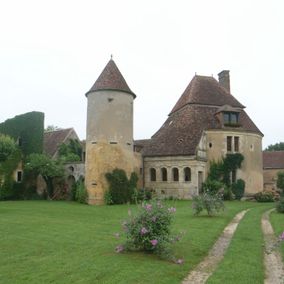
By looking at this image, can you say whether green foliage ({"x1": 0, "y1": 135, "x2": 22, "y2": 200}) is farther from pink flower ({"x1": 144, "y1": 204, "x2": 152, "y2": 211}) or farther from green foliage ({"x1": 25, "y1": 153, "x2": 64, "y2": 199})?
pink flower ({"x1": 144, "y1": 204, "x2": 152, "y2": 211})

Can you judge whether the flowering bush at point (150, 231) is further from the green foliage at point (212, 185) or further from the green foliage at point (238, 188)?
the green foliage at point (238, 188)

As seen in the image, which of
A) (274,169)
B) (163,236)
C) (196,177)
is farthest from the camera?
(274,169)

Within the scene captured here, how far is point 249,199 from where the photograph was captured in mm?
37656

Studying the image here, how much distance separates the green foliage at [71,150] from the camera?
4073 cm

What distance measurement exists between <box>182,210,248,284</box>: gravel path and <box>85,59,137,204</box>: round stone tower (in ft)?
56.9

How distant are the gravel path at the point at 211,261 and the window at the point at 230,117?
73.6 feet

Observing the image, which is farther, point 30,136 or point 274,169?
point 274,169

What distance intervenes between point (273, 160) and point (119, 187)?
3376 cm

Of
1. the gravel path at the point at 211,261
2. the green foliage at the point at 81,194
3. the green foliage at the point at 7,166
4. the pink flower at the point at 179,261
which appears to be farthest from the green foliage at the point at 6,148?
the pink flower at the point at 179,261

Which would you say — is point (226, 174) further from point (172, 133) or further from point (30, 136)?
point (30, 136)

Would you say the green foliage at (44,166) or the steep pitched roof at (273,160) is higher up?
the steep pitched roof at (273,160)

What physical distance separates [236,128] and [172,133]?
6.31 meters

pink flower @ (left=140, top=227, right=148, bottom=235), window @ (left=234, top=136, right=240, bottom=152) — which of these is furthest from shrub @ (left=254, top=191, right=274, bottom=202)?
pink flower @ (left=140, top=227, right=148, bottom=235)

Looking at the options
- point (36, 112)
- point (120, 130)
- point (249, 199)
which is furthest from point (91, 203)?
point (249, 199)
